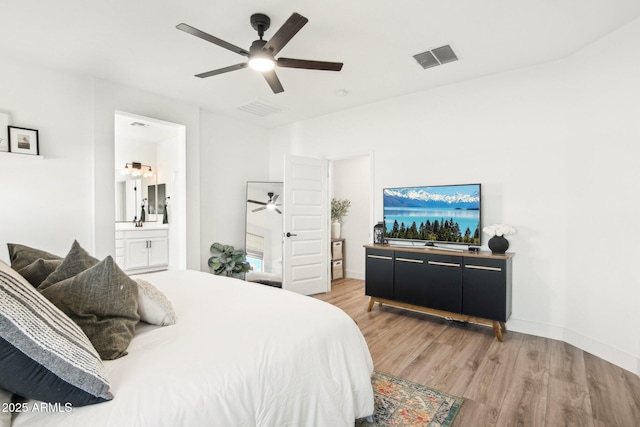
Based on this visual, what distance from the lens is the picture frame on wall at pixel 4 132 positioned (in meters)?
3.03

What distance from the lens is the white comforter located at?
0.96 meters

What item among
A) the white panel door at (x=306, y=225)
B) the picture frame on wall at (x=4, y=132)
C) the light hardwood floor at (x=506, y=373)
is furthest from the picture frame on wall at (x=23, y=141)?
the light hardwood floor at (x=506, y=373)

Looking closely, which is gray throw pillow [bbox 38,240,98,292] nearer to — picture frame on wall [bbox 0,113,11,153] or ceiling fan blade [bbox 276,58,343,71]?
ceiling fan blade [bbox 276,58,343,71]

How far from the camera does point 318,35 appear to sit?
2645mm

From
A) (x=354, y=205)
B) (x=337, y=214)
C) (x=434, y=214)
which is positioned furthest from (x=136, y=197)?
(x=434, y=214)

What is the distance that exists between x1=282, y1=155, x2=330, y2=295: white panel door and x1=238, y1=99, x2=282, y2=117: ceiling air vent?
786 millimetres

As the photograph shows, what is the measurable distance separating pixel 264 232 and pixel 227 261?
0.76 metres

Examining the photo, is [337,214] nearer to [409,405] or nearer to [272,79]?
[272,79]

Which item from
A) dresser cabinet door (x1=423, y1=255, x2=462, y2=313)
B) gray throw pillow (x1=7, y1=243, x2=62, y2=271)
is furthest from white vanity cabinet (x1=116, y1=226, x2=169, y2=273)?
dresser cabinet door (x1=423, y1=255, x2=462, y2=313)

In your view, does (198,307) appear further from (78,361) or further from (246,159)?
(246,159)

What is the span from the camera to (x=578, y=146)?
2.94 metres

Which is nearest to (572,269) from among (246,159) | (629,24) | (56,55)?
(629,24)

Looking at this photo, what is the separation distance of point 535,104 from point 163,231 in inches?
229

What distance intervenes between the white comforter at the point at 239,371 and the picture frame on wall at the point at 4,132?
8.87ft
